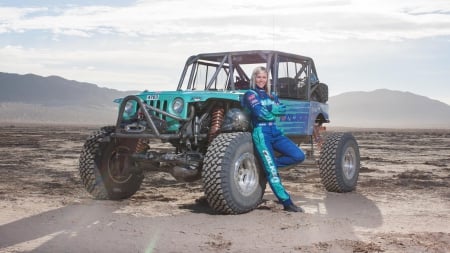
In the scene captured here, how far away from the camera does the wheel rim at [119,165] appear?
819 cm

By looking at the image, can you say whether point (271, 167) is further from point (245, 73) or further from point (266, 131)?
point (245, 73)

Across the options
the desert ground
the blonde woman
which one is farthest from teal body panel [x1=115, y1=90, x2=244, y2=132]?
the desert ground

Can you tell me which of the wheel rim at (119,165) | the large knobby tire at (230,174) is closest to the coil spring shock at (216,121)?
the large knobby tire at (230,174)

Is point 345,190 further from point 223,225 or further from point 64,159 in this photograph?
point 64,159

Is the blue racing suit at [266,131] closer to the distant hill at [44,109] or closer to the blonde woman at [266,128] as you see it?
the blonde woman at [266,128]

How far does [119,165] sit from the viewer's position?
8.34m

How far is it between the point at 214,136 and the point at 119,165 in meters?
1.52

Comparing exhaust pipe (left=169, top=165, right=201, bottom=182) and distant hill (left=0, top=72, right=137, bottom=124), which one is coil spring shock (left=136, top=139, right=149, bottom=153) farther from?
distant hill (left=0, top=72, right=137, bottom=124)

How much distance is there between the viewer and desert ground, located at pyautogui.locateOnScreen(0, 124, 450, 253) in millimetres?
5637

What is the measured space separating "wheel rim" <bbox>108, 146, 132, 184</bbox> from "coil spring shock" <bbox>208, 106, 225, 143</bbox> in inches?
48.4

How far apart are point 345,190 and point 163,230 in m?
4.09

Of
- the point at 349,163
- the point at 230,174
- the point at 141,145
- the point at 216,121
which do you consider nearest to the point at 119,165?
the point at 141,145

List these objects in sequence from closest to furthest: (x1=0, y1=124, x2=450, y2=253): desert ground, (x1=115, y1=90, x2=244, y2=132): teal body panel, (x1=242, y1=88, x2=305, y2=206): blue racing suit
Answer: (x1=0, y1=124, x2=450, y2=253): desert ground → (x1=242, y1=88, x2=305, y2=206): blue racing suit → (x1=115, y1=90, x2=244, y2=132): teal body panel

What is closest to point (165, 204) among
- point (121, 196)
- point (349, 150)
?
point (121, 196)
